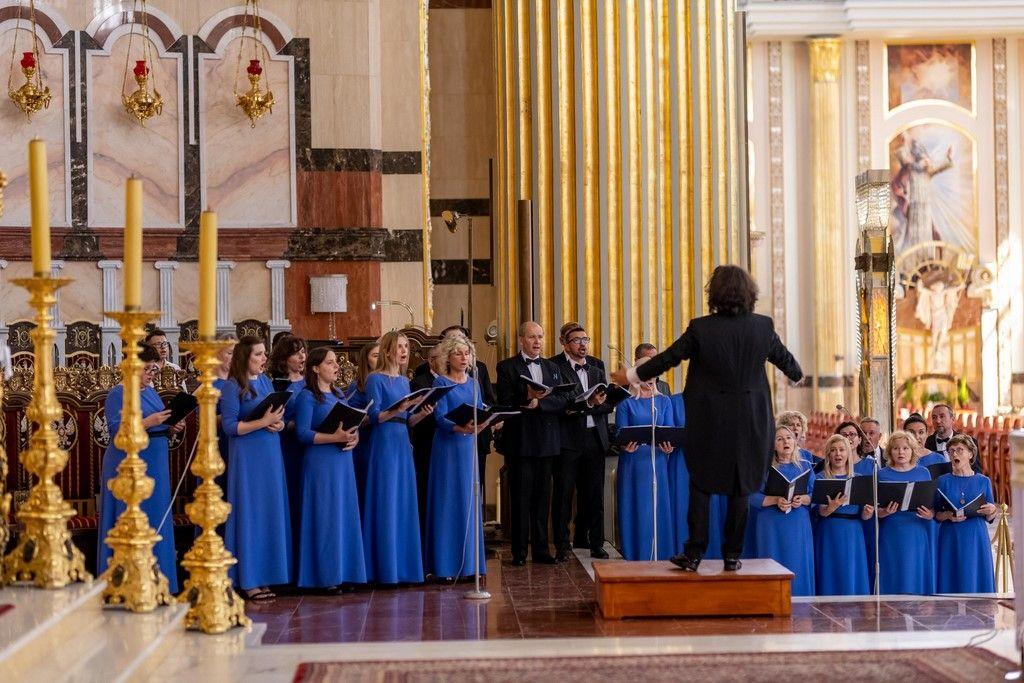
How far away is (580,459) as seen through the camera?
31.0 feet

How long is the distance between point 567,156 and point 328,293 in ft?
7.97

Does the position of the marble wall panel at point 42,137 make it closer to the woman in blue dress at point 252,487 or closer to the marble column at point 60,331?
the marble column at point 60,331

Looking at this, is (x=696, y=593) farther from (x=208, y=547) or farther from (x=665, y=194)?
(x=665, y=194)

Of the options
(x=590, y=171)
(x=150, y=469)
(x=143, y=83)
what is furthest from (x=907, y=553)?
(x=143, y=83)

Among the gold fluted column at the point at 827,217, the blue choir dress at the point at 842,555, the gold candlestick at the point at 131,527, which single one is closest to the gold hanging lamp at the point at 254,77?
the blue choir dress at the point at 842,555

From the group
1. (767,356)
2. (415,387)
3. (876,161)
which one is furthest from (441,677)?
(876,161)

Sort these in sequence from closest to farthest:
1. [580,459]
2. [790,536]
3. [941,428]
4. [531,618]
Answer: [531,618] → [790,536] → [580,459] → [941,428]

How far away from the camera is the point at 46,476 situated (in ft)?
18.0

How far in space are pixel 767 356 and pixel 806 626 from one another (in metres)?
1.27

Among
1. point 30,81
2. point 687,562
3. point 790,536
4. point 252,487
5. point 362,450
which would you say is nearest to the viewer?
point 687,562

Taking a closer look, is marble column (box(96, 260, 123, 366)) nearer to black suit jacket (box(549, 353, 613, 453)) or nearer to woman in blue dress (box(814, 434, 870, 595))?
black suit jacket (box(549, 353, 613, 453))

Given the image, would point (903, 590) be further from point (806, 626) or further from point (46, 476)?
point (46, 476)

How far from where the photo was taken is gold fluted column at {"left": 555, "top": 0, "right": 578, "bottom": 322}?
39.8 feet

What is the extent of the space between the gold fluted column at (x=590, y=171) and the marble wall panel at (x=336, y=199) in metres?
1.89
